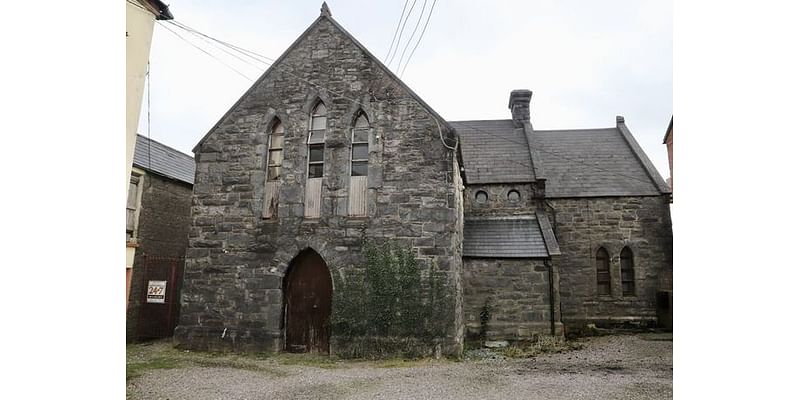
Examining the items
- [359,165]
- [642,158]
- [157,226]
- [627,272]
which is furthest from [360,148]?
[642,158]

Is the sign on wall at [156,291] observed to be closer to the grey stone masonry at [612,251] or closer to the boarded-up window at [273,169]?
the boarded-up window at [273,169]

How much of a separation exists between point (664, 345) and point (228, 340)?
11.5m

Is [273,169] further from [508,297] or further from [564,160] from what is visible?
[564,160]

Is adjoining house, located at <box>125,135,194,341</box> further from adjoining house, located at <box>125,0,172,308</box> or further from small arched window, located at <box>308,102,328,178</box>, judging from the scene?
adjoining house, located at <box>125,0,172,308</box>

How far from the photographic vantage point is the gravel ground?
24.0 feet

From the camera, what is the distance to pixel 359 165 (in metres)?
11.4

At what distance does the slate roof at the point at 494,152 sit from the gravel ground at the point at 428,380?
8.44 meters

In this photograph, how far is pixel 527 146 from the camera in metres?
19.6

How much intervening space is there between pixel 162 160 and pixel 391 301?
9.72 m

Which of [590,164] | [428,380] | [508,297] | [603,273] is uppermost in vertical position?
[590,164]

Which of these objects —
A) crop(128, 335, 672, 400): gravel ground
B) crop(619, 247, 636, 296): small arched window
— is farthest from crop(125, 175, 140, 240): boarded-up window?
crop(619, 247, 636, 296): small arched window

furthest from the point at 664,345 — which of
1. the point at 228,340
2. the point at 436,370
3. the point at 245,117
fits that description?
the point at 245,117

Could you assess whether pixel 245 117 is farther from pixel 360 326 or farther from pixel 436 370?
pixel 436 370

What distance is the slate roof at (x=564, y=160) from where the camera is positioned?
17.5 metres
